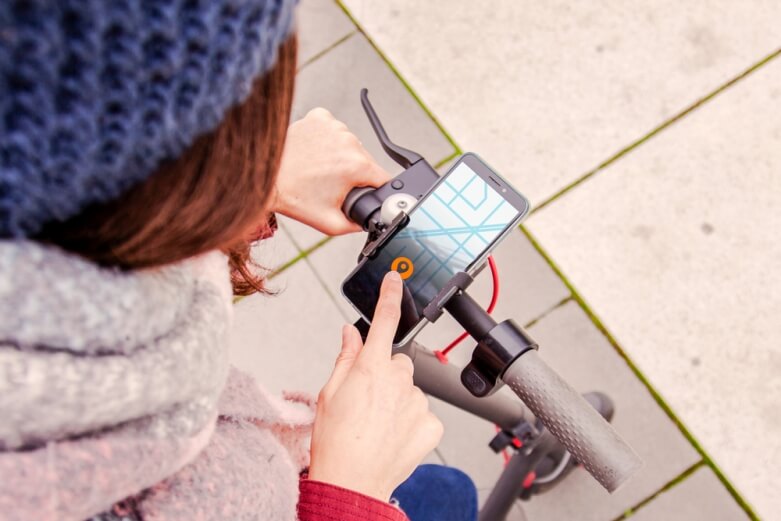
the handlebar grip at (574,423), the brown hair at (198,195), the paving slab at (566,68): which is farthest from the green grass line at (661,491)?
the brown hair at (198,195)

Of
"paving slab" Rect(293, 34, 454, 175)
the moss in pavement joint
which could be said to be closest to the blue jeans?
"paving slab" Rect(293, 34, 454, 175)

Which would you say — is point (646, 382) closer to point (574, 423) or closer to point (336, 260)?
point (336, 260)

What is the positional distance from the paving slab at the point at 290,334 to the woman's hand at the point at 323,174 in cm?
91

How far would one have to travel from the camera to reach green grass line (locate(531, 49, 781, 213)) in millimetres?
1963

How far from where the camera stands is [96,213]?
1.55 ft

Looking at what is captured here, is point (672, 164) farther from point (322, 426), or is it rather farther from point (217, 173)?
point (217, 173)

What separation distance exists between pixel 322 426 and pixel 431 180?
1.22 ft

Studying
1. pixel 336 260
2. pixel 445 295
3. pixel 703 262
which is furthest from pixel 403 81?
pixel 445 295

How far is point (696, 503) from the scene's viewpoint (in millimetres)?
1663

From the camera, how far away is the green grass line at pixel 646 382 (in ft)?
5.44

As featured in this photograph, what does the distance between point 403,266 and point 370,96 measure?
4.40ft

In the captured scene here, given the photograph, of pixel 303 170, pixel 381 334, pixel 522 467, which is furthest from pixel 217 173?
pixel 522 467

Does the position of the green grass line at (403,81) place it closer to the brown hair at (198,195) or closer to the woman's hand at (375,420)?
the woman's hand at (375,420)

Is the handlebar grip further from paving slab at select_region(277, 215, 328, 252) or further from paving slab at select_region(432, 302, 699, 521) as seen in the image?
paving slab at select_region(277, 215, 328, 252)
